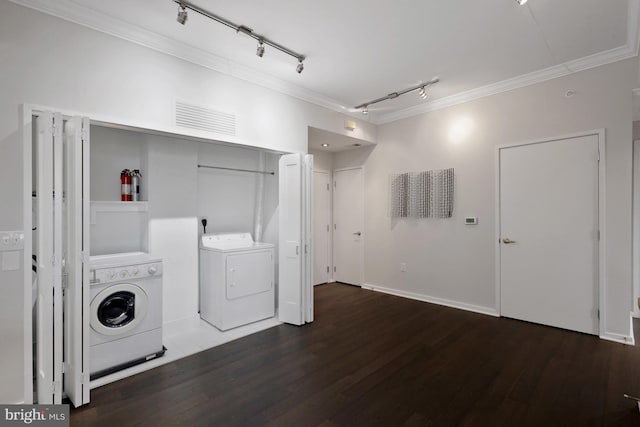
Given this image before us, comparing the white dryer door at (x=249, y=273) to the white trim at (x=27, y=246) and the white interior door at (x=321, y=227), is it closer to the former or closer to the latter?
the white trim at (x=27, y=246)

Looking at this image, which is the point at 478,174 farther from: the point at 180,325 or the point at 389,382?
the point at 180,325

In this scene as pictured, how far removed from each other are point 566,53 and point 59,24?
180 inches

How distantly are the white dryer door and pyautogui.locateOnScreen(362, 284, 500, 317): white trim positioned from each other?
2089mm

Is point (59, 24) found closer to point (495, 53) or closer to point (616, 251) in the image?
point (495, 53)

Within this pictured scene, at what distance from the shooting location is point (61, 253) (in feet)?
6.93

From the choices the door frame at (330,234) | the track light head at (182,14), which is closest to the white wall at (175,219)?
the track light head at (182,14)

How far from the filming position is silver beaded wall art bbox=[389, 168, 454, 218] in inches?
171

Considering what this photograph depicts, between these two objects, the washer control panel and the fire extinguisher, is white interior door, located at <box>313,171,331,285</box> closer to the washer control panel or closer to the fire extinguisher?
the fire extinguisher

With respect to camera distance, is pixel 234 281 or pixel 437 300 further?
pixel 437 300

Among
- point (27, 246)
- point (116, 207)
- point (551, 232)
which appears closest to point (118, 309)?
point (27, 246)

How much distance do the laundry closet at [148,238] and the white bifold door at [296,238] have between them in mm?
15

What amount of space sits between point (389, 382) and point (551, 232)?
264 centimetres

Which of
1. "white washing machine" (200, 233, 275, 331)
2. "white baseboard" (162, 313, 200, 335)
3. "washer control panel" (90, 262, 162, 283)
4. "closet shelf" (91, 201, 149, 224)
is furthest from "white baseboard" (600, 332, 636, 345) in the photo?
"closet shelf" (91, 201, 149, 224)

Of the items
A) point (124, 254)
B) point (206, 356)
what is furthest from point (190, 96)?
point (206, 356)
